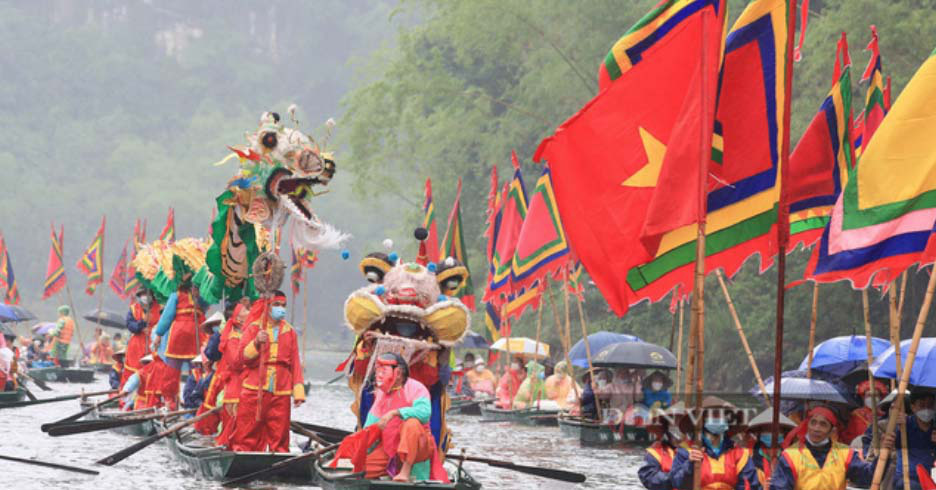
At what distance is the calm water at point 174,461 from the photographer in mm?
17719

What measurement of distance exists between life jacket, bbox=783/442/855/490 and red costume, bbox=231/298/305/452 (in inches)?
267

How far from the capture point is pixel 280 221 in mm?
→ 17000

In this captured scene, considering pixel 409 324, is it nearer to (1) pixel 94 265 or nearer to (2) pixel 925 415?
(2) pixel 925 415

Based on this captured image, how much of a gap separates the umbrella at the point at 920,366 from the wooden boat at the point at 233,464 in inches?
239

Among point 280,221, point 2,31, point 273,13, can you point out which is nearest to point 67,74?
point 2,31

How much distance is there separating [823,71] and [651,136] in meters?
21.3

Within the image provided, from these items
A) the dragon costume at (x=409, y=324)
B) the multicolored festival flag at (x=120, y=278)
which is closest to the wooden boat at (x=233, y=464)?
the dragon costume at (x=409, y=324)

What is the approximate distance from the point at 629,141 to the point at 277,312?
5.97 m

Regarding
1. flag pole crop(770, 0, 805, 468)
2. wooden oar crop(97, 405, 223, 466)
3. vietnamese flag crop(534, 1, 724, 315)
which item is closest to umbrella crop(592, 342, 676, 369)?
wooden oar crop(97, 405, 223, 466)

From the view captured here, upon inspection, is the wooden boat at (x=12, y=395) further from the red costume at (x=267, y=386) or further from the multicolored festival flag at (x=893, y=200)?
the multicolored festival flag at (x=893, y=200)

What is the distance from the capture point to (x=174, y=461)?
64.8 feet

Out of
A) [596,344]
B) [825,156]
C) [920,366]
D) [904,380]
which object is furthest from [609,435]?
[904,380]

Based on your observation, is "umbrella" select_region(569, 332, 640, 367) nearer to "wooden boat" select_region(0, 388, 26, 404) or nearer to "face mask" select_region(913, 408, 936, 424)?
"wooden boat" select_region(0, 388, 26, 404)

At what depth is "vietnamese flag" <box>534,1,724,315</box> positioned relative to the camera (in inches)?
422
